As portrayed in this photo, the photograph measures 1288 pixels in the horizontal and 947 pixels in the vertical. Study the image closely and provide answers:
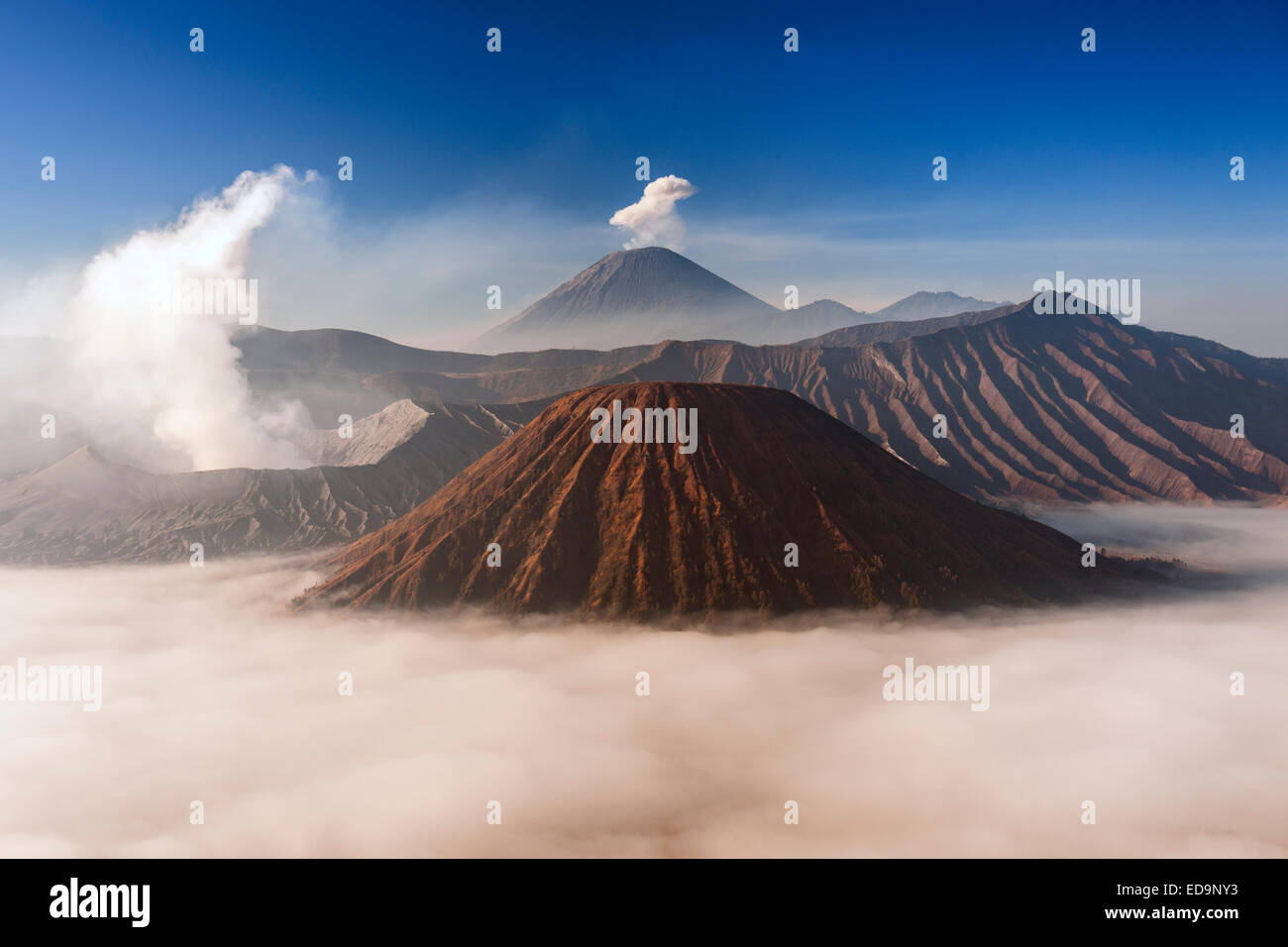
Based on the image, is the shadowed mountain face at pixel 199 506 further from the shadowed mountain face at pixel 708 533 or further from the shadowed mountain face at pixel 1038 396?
the shadowed mountain face at pixel 1038 396

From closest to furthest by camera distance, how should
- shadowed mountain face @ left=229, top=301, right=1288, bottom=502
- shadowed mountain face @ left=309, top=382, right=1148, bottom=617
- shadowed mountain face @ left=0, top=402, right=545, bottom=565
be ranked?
1. shadowed mountain face @ left=309, top=382, right=1148, bottom=617
2. shadowed mountain face @ left=0, top=402, right=545, bottom=565
3. shadowed mountain face @ left=229, top=301, right=1288, bottom=502

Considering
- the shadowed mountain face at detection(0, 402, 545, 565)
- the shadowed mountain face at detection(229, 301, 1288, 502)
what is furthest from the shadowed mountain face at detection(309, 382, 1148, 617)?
the shadowed mountain face at detection(229, 301, 1288, 502)

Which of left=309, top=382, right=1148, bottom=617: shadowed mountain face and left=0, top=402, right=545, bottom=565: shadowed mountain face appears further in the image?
left=0, top=402, right=545, bottom=565: shadowed mountain face

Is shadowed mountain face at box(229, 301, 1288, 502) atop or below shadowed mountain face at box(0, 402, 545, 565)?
atop

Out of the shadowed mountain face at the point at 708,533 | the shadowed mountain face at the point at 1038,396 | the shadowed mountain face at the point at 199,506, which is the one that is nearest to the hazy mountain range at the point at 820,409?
the shadowed mountain face at the point at 199,506

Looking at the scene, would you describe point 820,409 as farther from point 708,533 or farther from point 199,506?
point 199,506

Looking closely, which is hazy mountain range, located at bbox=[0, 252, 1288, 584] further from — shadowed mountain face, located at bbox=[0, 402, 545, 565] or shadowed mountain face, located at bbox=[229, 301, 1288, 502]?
shadowed mountain face, located at bbox=[229, 301, 1288, 502]

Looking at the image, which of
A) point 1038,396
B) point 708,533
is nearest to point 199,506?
point 708,533
